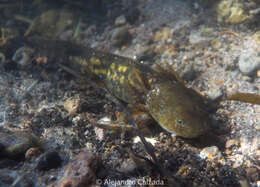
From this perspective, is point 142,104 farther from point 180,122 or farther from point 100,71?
point 100,71

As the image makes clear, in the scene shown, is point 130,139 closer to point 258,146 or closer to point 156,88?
point 156,88

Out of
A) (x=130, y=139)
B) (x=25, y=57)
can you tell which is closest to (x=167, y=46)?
(x=130, y=139)

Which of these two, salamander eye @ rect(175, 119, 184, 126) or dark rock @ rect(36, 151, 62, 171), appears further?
salamander eye @ rect(175, 119, 184, 126)

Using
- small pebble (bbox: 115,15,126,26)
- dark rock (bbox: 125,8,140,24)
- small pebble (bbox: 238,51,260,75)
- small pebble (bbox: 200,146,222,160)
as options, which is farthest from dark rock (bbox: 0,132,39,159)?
dark rock (bbox: 125,8,140,24)

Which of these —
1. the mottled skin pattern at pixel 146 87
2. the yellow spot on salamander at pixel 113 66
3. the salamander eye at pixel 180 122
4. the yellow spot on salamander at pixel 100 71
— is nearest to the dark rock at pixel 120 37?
the mottled skin pattern at pixel 146 87

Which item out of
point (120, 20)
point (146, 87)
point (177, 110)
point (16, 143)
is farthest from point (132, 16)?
point (16, 143)

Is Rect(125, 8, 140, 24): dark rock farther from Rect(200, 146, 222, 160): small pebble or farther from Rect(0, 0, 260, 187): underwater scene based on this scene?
Rect(200, 146, 222, 160): small pebble
